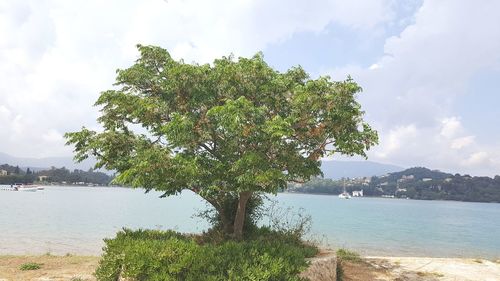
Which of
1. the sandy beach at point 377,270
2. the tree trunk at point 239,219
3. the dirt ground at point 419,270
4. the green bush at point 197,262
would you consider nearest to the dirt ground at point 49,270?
the sandy beach at point 377,270

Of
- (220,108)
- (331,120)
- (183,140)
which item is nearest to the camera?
(220,108)

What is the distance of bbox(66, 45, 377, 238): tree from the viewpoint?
10867mm

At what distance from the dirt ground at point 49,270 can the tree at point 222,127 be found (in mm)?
3691

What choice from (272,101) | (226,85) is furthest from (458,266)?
(226,85)

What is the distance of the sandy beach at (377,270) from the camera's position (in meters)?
14.1

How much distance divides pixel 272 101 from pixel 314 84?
168 centimetres

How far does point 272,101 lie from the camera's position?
1301 centimetres

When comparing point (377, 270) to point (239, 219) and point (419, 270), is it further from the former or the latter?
point (239, 219)

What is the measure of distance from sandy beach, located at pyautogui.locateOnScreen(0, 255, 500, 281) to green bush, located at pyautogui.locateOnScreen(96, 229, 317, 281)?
2525 millimetres

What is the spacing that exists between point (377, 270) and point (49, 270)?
12.0 meters

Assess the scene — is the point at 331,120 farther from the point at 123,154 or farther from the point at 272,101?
the point at 123,154

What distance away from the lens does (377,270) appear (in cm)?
1645

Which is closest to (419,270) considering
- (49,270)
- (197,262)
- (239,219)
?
(239,219)

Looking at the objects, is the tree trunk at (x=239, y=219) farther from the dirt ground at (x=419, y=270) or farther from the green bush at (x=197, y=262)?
the dirt ground at (x=419, y=270)
